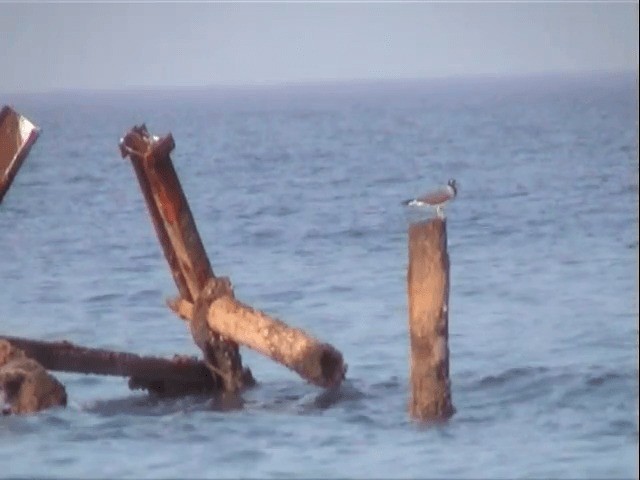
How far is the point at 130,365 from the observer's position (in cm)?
1189

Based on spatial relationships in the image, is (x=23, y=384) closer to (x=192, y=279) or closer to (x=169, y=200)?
(x=192, y=279)

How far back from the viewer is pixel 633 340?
14.3m

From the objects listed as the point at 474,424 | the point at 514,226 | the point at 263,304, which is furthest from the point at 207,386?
the point at 514,226

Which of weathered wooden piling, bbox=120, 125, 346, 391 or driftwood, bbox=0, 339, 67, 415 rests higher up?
weathered wooden piling, bbox=120, 125, 346, 391

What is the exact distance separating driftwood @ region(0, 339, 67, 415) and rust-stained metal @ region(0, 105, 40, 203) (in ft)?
3.73

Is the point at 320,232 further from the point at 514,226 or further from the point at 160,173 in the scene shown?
the point at 160,173

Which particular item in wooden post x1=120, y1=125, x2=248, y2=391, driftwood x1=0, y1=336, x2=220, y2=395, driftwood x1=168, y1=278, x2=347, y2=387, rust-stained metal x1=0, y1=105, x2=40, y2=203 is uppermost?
rust-stained metal x1=0, y1=105, x2=40, y2=203

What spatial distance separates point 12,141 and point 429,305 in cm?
305

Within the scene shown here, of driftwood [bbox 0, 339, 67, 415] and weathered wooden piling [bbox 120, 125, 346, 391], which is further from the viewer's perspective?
weathered wooden piling [bbox 120, 125, 346, 391]

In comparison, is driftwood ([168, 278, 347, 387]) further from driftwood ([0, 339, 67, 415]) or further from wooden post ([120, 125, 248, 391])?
driftwood ([0, 339, 67, 415])

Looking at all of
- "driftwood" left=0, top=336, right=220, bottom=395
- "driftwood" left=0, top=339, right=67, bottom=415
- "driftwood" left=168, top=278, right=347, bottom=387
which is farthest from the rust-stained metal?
"driftwood" left=168, top=278, right=347, bottom=387

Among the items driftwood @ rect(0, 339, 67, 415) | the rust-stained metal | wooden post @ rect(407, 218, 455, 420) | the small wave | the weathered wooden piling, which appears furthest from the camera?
the small wave

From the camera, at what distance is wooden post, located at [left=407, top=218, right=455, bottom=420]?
10609 millimetres

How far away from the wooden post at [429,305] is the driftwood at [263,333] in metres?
0.57
